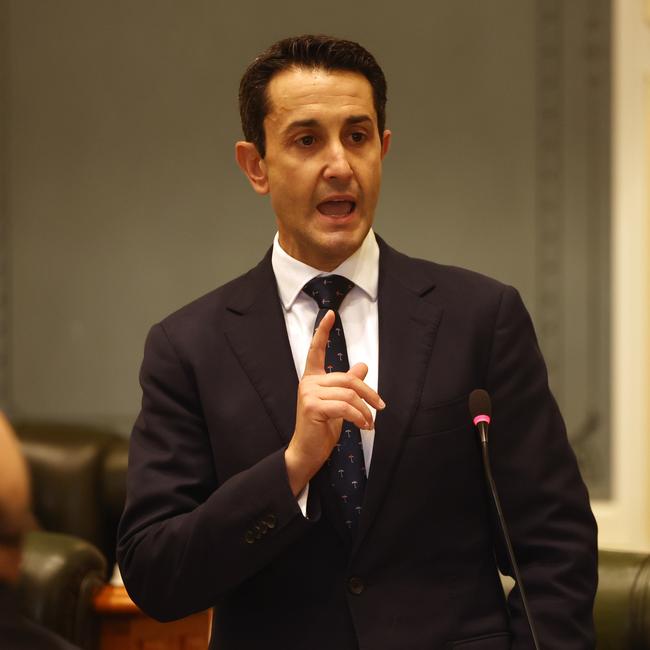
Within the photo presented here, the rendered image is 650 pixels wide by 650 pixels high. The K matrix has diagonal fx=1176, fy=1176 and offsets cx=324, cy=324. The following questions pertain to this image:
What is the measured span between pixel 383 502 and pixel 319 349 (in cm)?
22

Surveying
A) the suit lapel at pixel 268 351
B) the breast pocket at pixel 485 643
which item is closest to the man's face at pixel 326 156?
the suit lapel at pixel 268 351

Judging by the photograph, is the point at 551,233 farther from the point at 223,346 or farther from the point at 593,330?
the point at 223,346

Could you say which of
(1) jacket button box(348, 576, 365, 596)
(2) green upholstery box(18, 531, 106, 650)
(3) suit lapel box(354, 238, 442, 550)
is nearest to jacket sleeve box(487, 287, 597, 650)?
(3) suit lapel box(354, 238, 442, 550)

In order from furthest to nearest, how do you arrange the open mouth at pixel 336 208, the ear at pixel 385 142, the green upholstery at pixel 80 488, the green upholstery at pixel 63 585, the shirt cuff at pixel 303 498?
the green upholstery at pixel 80 488
the green upholstery at pixel 63 585
the ear at pixel 385 142
the open mouth at pixel 336 208
the shirt cuff at pixel 303 498

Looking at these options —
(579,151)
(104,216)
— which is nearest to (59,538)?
(104,216)

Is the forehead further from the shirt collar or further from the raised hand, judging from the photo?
the raised hand

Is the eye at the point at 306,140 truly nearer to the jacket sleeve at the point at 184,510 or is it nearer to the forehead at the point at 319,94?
the forehead at the point at 319,94

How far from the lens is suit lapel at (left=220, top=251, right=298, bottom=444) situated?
1593 mm

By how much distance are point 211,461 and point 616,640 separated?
2.74ft

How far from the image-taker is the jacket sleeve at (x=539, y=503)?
1540 mm

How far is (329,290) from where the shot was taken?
1660 millimetres

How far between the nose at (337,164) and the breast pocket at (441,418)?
34 centimetres

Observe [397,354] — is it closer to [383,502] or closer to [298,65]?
[383,502]

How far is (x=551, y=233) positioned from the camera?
4180 mm
